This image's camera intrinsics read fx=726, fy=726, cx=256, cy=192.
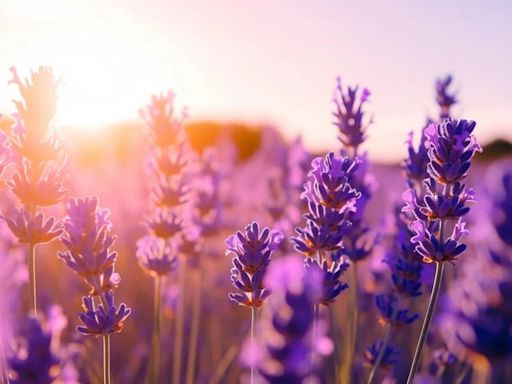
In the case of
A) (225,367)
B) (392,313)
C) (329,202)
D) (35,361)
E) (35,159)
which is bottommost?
(225,367)

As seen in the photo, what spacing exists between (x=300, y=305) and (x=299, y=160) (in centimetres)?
328

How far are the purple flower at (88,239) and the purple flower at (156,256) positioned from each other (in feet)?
2.80

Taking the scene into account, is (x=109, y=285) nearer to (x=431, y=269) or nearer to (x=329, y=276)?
(x=329, y=276)

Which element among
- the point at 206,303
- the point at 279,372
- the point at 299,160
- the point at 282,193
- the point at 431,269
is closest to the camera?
the point at 279,372

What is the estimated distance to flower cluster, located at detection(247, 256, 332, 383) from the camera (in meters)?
1.27

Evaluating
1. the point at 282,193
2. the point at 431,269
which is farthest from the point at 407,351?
the point at 431,269

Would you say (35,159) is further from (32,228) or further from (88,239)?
(88,239)

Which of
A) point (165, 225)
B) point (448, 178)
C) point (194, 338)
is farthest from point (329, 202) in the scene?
point (194, 338)

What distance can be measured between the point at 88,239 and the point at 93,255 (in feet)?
0.17

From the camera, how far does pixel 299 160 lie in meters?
4.55

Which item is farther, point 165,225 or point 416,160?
point 165,225

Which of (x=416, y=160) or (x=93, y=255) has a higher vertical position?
(x=416, y=160)

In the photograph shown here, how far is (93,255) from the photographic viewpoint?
2191 millimetres

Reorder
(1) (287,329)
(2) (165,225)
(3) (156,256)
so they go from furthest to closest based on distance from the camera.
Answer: (2) (165,225) < (3) (156,256) < (1) (287,329)
